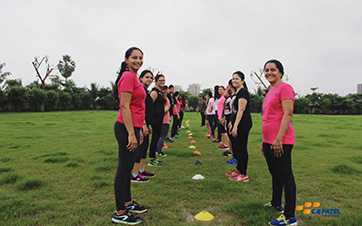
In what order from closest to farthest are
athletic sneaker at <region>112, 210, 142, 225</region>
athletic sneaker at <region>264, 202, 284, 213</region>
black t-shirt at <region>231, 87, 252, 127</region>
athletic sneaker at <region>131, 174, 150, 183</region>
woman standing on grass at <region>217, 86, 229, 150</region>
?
athletic sneaker at <region>112, 210, 142, 225</region>
athletic sneaker at <region>264, 202, 284, 213</region>
athletic sneaker at <region>131, 174, 150, 183</region>
black t-shirt at <region>231, 87, 252, 127</region>
woman standing on grass at <region>217, 86, 229, 150</region>

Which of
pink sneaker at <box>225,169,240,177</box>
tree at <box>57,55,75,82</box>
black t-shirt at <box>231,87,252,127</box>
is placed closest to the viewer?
black t-shirt at <box>231,87,252,127</box>

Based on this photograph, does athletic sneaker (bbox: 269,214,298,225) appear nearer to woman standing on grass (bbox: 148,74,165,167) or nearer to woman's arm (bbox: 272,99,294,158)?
woman's arm (bbox: 272,99,294,158)

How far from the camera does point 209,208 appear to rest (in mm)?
2746

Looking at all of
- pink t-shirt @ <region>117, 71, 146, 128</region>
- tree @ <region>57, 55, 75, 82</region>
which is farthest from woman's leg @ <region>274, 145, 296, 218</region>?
tree @ <region>57, 55, 75, 82</region>

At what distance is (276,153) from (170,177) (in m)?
2.13

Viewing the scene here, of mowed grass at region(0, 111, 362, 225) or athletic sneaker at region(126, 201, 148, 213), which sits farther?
athletic sneaker at region(126, 201, 148, 213)

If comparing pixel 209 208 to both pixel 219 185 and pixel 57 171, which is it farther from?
pixel 57 171

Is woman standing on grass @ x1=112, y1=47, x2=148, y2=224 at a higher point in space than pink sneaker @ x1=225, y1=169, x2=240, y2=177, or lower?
higher

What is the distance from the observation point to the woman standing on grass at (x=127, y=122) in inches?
89.1

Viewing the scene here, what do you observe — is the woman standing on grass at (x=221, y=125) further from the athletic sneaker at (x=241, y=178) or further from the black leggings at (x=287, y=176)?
the black leggings at (x=287, y=176)

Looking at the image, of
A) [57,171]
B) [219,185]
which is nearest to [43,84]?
[57,171]

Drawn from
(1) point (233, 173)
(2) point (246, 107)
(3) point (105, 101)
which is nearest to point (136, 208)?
(1) point (233, 173)

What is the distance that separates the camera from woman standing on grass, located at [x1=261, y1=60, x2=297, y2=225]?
226cm

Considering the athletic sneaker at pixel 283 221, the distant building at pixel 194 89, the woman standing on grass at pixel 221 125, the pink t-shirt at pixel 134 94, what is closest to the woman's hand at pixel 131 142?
the pink t-shirt at pixel 134 94
